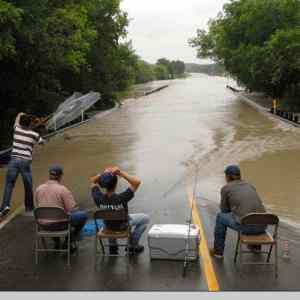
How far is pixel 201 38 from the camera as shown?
6225 centimetres

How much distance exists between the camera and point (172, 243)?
7.54 m

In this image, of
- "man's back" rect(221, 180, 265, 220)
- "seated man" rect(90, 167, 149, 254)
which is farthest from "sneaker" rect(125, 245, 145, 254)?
→ "man's back" rect(221, 180, 265, 220)

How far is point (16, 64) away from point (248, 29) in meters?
21.2

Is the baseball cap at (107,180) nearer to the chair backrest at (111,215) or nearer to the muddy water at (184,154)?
the chair backrest at (111,215)

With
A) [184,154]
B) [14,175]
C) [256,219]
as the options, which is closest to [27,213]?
[14,175]

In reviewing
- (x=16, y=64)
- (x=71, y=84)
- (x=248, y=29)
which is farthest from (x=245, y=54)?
(x=16, y=64)

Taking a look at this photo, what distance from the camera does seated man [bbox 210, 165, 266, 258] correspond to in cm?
748

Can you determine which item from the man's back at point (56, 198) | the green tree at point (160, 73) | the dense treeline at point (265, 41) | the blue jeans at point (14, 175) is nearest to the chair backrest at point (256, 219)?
the man's back at point (56, 198)

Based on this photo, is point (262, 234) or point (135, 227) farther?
point (135, 227)

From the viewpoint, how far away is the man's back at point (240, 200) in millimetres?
7508

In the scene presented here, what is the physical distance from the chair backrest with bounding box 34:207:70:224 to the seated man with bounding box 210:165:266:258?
2.10 meters

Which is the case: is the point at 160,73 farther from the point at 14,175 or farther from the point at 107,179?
the point at 107,179

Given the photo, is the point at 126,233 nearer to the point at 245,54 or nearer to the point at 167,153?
the point at 167,153

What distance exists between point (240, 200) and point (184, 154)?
10.5m
